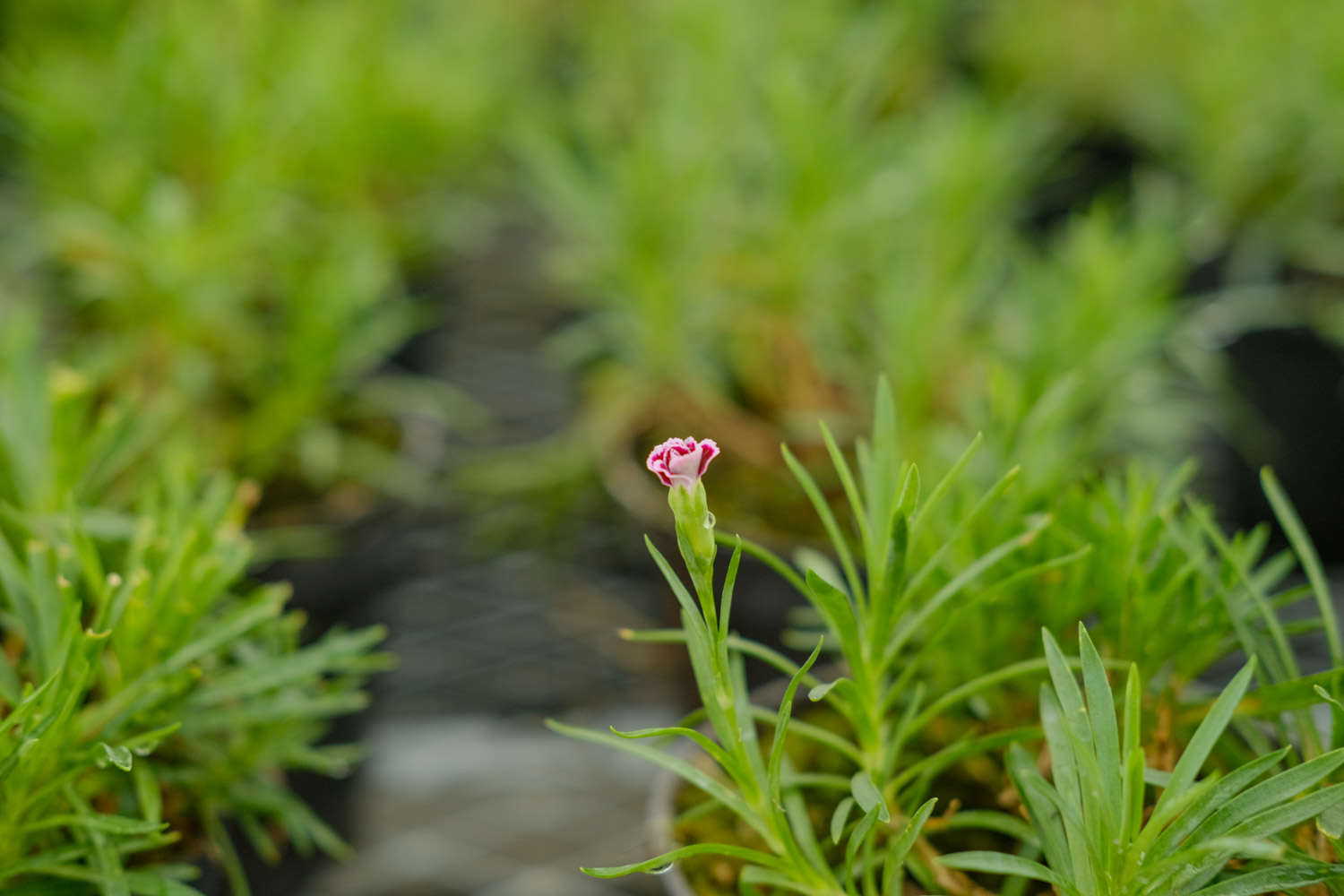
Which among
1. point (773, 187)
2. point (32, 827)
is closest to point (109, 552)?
point (32, 827)

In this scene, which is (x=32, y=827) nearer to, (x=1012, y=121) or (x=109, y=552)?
(x=109, y=552)

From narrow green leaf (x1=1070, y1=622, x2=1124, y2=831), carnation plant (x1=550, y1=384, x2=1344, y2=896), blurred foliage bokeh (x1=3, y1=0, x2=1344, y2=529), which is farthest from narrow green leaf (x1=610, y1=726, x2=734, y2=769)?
blurred foliage bokeh (x1=3, y1=0, x2=1344, y2=529)

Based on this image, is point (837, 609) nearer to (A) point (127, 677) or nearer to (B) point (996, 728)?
(B) point (996, 728)

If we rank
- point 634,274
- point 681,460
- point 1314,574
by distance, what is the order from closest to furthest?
point 681,460, point 1314,574, point 634,274

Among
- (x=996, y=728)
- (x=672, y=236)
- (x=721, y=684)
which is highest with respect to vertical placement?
(x=672, y=236)

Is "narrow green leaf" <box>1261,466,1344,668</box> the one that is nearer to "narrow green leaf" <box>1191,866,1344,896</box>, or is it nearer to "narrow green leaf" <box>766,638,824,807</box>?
"narrow green leaf" <box>1191,866,1344,896</box>

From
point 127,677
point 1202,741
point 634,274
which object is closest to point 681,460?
point 1202,741

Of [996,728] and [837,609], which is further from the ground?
[837,609]
